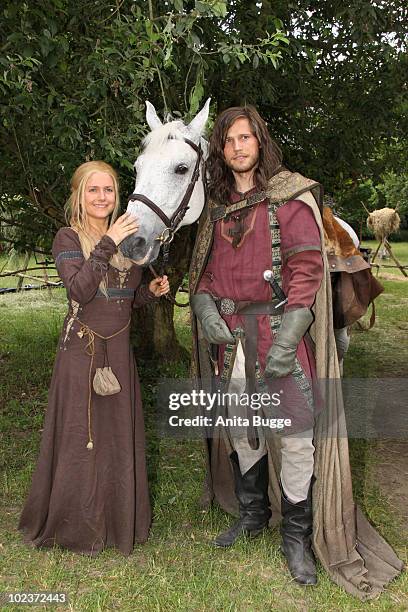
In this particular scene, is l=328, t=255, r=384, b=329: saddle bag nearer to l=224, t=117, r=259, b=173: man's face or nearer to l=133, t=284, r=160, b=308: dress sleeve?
l=224, t=117, r=259, b=173: man's face

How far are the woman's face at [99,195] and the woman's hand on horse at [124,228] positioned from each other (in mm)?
364

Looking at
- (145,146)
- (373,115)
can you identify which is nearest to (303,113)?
(373,115)

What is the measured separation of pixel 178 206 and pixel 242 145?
1.29 ft

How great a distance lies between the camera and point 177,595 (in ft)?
9.39

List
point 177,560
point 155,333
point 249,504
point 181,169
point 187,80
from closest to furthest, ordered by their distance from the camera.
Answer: point 181,169, point 177,560, point 249,504, point 187,80, point 155,333

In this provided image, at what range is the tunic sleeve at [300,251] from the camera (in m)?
2.73

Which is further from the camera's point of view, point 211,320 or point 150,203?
point 211,320

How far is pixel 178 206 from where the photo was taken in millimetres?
2812

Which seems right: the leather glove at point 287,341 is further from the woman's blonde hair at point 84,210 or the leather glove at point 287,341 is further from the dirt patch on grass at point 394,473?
the dirt patch on grass at point 394,473

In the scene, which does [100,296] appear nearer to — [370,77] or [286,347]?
[286,347]

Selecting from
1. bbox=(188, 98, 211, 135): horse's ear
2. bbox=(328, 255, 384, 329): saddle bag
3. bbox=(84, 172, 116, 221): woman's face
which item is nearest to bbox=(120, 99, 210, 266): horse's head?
bbox=(188, 98, 211, 135): horse's ear

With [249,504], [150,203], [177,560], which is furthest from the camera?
[249,504]

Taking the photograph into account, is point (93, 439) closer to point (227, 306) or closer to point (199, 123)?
point (227, 306)

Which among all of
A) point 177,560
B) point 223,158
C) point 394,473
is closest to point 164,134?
point 223,158
